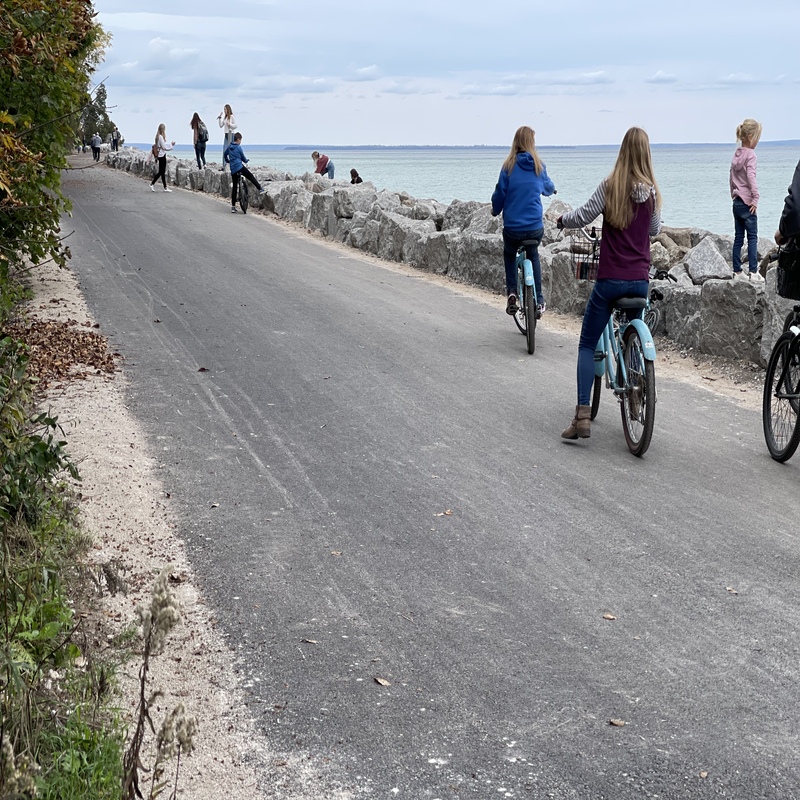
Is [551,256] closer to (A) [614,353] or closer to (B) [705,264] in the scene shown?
(B) [705,264]

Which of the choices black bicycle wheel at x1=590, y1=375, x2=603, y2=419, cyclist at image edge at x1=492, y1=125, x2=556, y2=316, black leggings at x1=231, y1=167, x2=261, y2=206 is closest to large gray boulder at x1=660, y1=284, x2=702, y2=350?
cyclist at image edge at x1=492, y1=125, x2=556, y2=316

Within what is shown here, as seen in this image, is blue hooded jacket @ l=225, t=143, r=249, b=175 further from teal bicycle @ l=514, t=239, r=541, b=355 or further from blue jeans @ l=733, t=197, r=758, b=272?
teal bicycle @ l=514, t=239, r=541, b=355

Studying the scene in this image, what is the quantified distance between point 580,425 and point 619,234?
137cm

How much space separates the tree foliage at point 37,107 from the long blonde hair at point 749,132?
28.5ft

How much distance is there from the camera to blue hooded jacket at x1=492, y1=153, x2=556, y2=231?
1066 centimetres

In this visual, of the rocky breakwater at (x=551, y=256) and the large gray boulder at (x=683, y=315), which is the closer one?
the rocky breakwater at (x=551, y=256)

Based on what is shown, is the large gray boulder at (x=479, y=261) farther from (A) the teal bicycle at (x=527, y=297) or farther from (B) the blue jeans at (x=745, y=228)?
(A) the teal bicycle at (x=527, y=297)

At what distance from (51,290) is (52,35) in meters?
7.19

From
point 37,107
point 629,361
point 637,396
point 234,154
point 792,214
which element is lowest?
point 637,396

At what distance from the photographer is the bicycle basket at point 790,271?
663 centimetres

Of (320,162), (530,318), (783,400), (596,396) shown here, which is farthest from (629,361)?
(320,162)

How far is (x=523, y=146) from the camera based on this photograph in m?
10.6

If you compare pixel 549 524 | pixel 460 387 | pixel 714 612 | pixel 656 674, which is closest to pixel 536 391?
pixel 460 387

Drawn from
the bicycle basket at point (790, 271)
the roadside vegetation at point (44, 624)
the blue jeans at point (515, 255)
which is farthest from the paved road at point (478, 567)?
the bicycle basket at point (790, 271)
